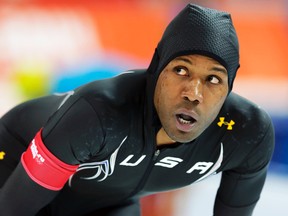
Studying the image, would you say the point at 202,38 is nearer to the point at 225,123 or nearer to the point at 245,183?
the point at 225,123

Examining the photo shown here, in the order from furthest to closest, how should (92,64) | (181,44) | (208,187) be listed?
(92,64)
(208,187)
(181,44)

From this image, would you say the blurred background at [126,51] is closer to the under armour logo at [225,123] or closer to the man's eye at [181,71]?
the under armour logo at [225,123]

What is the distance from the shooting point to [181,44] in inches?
44.0

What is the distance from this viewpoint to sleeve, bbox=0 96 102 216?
45.3 inches

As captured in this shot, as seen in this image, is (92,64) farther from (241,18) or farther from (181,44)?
(181,44)

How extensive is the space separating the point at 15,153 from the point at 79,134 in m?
0.31

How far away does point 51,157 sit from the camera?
1.16m

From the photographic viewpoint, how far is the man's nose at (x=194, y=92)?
111 centimetres

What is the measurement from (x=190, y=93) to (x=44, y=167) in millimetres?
302

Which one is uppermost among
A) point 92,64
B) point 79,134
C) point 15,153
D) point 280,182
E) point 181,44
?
point 181,44

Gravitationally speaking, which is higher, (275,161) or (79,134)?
(79,134)

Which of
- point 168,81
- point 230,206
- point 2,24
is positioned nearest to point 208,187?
point 230,206

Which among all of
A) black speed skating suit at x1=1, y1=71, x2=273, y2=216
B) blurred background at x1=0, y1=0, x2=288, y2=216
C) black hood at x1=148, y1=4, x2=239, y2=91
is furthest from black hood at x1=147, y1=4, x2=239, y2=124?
blurred background at x1=0, y1=0, x2=288, y2=216

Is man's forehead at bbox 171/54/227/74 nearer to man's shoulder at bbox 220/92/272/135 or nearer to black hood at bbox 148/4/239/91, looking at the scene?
black hood at bbox 148/4/239/91
